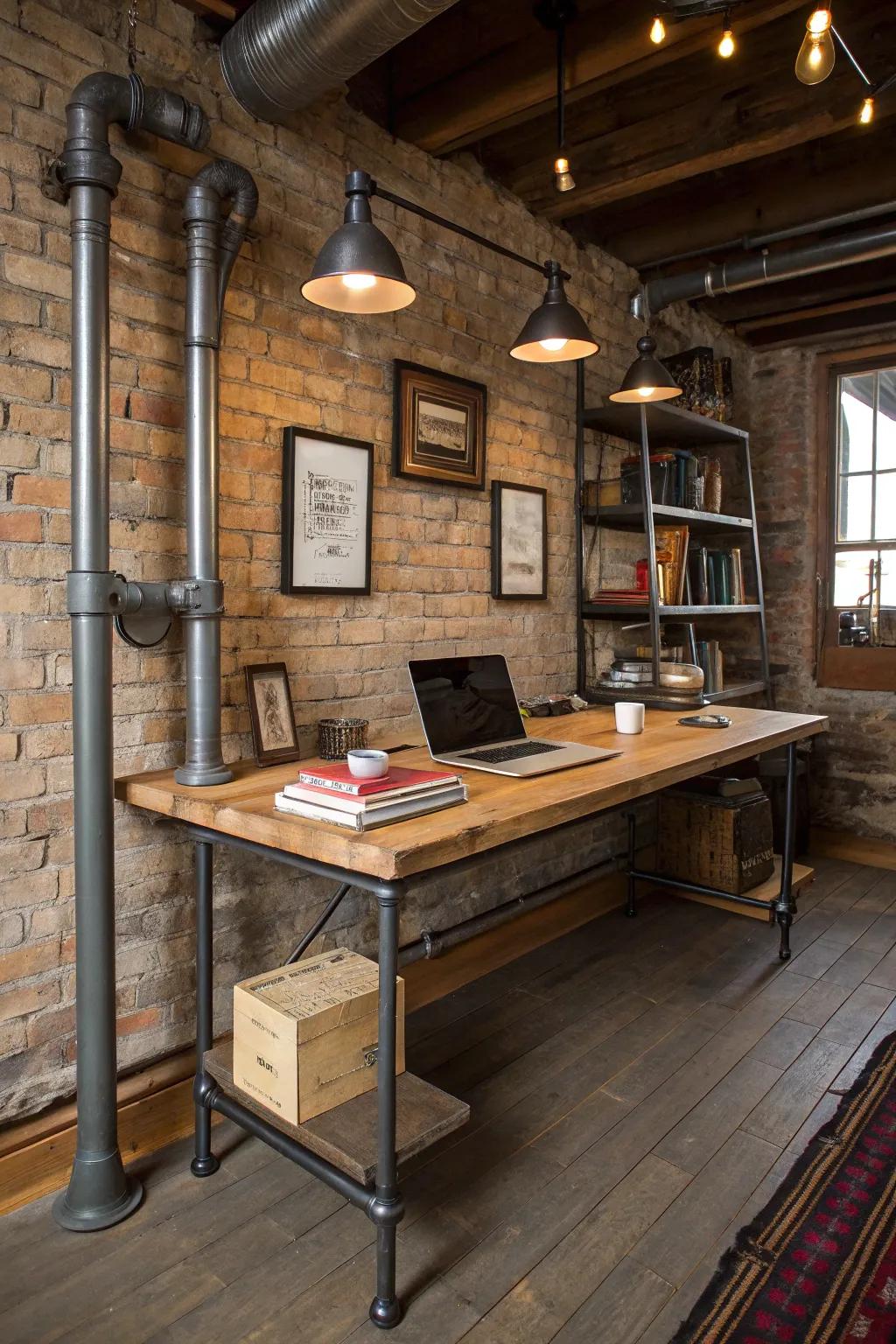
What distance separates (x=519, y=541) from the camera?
125 inches

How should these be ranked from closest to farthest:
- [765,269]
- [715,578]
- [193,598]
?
[193,598], [765,269], [715,578]

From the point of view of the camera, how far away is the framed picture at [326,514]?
2328 millimetres

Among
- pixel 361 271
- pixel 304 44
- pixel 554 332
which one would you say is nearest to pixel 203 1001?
pixel 361 271

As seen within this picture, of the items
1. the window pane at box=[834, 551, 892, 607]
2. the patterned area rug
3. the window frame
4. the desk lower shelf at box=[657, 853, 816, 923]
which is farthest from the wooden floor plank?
the window pane at box=[834, 551, 892, 607]

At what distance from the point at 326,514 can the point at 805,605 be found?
3.17m

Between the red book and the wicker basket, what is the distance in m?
2.14

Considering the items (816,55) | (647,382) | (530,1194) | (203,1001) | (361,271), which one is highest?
(816,55)

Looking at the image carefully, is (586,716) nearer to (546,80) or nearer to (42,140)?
(546,80)

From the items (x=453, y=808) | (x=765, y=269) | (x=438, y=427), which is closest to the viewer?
(x=453, y=808)

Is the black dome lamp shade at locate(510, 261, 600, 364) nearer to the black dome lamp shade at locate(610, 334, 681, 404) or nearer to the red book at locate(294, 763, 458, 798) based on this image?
the black dome lamp shade at locate(610, 334, 681, 404)

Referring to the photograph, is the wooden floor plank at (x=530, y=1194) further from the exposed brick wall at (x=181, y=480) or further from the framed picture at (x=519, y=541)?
the framed picture at (x=519, y=541)

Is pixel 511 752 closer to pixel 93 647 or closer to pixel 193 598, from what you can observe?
pixel 193 598

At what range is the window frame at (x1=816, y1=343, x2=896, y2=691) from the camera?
442 centimetres

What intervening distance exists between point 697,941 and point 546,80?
292 cm
